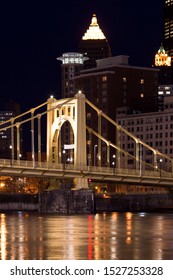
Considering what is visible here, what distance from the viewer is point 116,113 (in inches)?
7721

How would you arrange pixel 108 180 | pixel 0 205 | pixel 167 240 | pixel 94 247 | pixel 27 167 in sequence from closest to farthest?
pixel 94 247 → pixel 167 240 → pixel 27 167 → pixel 108 180 → pixel 0 205

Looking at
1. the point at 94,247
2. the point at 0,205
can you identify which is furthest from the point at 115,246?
the point at 0,205

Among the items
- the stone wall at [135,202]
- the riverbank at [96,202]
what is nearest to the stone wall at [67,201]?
the riverbank at [96,202]

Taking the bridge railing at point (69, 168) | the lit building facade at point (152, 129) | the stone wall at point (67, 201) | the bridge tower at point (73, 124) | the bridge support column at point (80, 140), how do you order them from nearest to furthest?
the bridge railing at point (69, 168) < the bridge support column at point (80, 140) < the bridge tower at point (73, 124) < the stone wall at point (67, 201) < the lit building facade at point (152, 129)

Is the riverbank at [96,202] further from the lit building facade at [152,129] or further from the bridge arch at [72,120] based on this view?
the lit building facade at [152,129]

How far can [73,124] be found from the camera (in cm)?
10350

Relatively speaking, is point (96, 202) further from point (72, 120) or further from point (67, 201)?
point (72, 120)

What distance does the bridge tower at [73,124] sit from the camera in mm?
101688

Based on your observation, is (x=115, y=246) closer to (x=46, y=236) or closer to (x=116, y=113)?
(x=46, y=236)

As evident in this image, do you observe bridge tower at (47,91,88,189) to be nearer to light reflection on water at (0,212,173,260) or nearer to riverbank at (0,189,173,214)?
riverbank at (0,189,173,214)

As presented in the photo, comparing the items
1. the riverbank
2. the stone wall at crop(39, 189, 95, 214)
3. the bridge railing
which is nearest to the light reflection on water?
the bridge railing

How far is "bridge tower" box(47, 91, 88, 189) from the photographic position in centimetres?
10169
